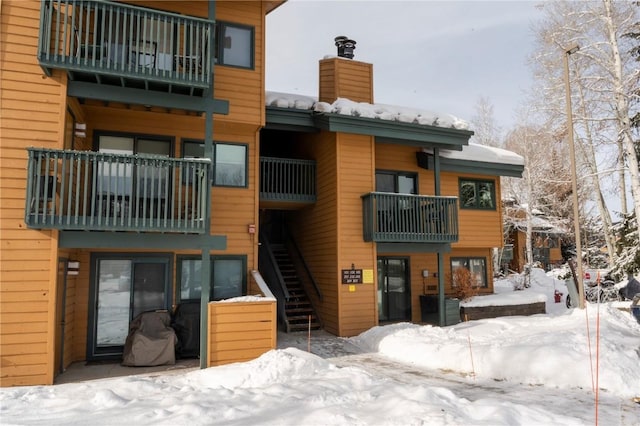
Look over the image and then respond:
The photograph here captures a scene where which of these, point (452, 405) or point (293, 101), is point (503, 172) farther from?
point (452, 405)

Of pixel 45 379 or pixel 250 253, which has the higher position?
pixel 250 253

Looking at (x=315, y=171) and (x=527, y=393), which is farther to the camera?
(x=315, y=171)

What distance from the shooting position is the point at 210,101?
952 cm

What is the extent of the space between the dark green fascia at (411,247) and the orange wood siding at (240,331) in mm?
4835

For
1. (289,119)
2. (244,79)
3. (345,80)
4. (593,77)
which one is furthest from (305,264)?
(593,77)

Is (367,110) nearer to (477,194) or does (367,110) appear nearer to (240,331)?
(477,194)

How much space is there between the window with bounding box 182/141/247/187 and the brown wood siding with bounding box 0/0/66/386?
3.24 m

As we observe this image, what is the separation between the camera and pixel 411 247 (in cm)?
1323

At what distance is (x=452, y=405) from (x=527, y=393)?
6.33 feet

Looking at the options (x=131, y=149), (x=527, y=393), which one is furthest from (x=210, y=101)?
(x=527, y=393)

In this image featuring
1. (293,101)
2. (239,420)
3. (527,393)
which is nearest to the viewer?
(239,420)

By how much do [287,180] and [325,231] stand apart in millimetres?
2029

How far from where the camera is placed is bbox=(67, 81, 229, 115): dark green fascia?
8.55 metres

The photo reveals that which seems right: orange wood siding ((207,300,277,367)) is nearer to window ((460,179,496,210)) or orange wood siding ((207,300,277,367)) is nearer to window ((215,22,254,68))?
window ((215,22,254,68))
